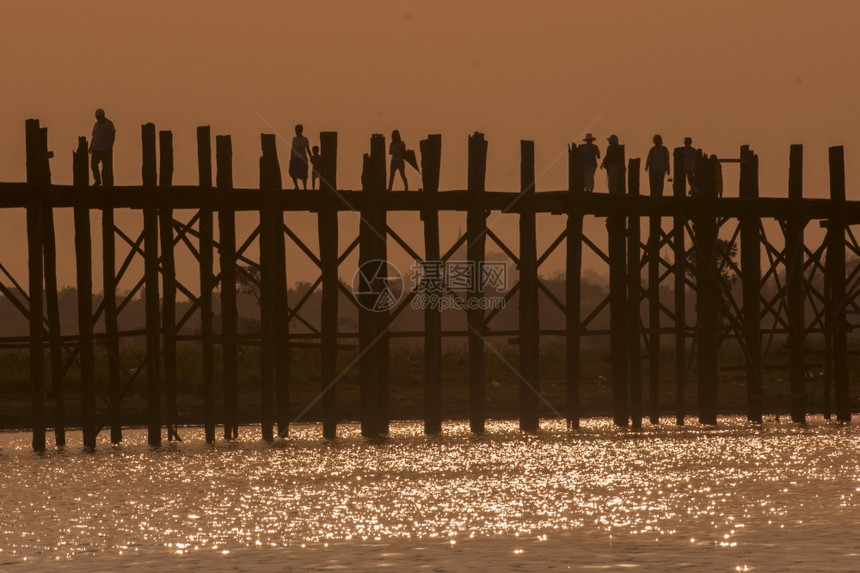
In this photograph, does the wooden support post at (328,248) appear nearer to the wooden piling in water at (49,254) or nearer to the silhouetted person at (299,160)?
the silhouetted person at (299,160)

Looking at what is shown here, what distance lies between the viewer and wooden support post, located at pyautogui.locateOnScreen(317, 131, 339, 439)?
21891 millimetres

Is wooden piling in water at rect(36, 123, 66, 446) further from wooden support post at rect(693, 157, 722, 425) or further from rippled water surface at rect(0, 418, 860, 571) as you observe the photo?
wooden support post at rect(693, 157, 722, 425)

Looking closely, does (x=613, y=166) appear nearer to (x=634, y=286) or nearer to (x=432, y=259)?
(x=634, y=286)

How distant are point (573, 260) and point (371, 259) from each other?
2.96 metres

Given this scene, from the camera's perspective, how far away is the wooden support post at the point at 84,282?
69.2 feet

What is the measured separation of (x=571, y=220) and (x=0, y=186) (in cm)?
765

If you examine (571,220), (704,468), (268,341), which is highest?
(571,220)

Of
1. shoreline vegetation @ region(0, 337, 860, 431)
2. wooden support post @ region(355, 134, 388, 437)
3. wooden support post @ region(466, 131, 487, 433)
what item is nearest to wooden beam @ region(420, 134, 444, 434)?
wooden support post @ region(466, 131, 487, 433)

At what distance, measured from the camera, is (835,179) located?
82.9 feet

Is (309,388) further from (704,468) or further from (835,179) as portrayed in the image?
(704,468)

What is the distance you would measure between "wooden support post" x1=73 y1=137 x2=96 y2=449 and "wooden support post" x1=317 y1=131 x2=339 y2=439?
2.97 metres

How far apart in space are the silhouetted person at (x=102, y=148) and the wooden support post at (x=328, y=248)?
2.76 meters

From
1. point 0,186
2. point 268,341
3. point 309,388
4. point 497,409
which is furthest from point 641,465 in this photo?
point 309,388

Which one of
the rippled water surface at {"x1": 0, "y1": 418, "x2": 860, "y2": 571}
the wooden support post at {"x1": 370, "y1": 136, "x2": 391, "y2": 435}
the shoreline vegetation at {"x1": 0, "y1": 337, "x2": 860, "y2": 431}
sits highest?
the wooden support post at {"x1": 370, "y1": 136, "x2": 391, "y2": 435}
